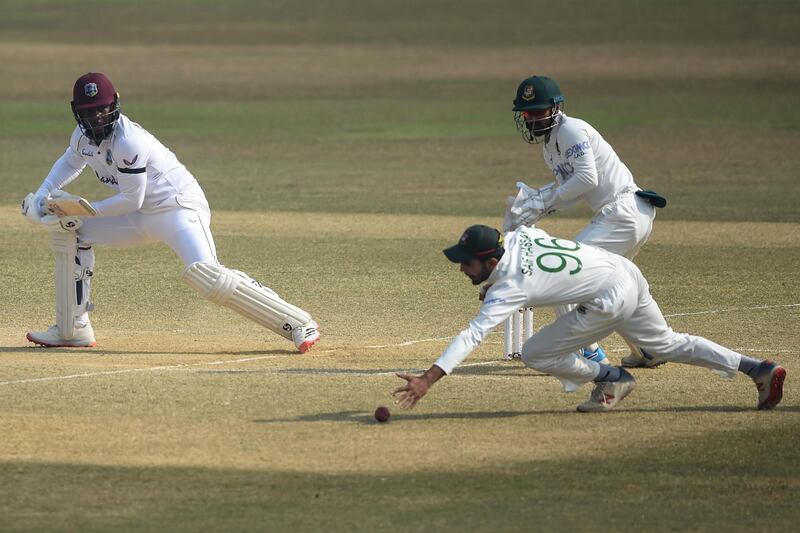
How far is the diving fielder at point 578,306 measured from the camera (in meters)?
8.70

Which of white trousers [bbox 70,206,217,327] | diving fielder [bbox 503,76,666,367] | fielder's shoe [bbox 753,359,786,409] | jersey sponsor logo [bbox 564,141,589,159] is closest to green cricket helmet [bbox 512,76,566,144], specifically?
diving fielder [bbox 503,76,666,367]

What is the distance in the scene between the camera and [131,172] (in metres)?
11.1

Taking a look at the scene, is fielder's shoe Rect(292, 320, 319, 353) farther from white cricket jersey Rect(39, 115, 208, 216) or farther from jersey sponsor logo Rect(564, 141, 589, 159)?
jersey sponsor logo Rect(564, 141, 589, 159)

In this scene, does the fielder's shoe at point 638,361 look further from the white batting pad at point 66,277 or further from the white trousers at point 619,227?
the white batting pad at point 66,277

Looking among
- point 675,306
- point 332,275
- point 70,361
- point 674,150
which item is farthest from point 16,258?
point 674,150

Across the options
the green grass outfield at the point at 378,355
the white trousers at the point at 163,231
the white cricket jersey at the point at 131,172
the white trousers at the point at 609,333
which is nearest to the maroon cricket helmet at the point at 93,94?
the white cricket jersey at the point at 131,172

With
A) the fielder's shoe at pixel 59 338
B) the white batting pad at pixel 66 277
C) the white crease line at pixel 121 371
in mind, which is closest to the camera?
the white crease line at pixel 121 371

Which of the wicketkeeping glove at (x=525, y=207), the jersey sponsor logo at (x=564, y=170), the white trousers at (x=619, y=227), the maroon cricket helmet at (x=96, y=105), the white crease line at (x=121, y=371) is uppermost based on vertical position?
the maroon cricket helmet at (x=96, y=105)

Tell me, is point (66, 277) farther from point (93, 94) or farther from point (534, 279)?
point (534, 279)

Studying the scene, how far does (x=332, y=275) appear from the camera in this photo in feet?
50.0

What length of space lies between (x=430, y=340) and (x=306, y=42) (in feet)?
152

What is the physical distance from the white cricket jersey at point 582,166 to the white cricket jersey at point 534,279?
52.0 inches

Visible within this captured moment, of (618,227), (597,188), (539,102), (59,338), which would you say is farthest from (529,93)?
(59,338)

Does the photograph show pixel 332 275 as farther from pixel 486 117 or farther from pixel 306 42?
pixel 306 42
